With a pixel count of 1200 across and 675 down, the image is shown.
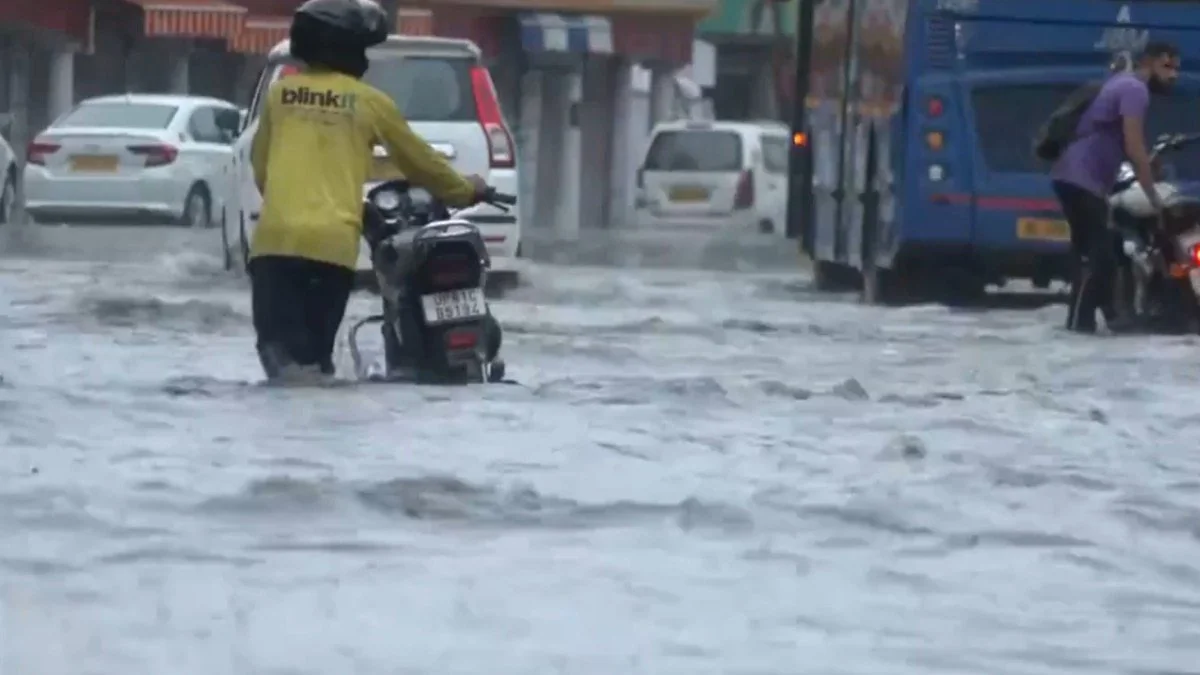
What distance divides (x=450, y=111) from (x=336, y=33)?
28.8 feet

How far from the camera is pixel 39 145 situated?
34312mm

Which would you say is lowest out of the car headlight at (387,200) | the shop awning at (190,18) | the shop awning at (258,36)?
the shop awning at (258,36)

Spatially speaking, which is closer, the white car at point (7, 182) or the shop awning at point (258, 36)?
the white car at point (7, 182)

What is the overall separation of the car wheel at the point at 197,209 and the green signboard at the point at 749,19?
3083 cm

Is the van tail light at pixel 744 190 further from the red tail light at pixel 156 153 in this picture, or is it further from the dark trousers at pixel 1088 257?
the dark trousers at pixel 1088 257

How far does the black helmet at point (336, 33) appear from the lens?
484 inches

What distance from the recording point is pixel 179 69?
156 ft

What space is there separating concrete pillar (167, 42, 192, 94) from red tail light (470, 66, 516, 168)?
2638 cm

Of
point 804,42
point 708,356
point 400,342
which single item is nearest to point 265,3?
point 804,42

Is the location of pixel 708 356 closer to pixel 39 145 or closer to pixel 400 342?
pixel 400 342

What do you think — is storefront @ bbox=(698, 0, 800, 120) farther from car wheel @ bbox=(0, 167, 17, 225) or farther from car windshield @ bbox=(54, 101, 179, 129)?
car windshield @ bbox=(54, 101, 179, 129)

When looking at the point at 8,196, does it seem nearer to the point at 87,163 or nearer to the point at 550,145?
the point at 87,163

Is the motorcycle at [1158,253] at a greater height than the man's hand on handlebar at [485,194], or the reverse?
the man's hand on handlebar at [485,194]

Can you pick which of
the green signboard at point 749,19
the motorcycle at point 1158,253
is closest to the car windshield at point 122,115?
the motorcycle at point 1158,253
